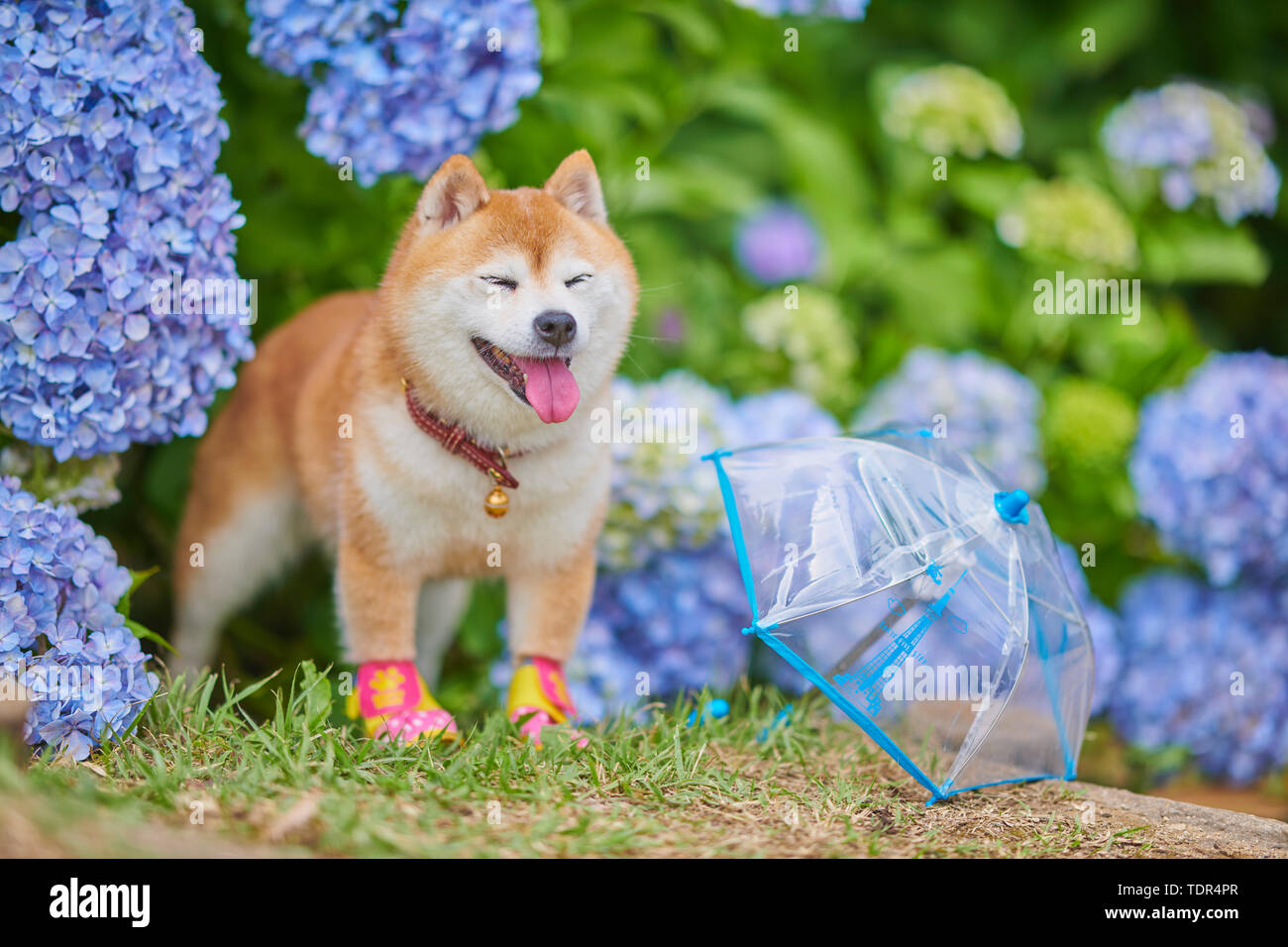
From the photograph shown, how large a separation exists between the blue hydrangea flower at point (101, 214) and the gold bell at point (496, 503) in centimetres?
65

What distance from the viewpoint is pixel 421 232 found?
2.21 meters

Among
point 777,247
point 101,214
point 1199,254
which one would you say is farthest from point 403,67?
point 1199,254

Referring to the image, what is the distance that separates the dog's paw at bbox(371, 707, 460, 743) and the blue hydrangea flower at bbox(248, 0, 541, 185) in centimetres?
110

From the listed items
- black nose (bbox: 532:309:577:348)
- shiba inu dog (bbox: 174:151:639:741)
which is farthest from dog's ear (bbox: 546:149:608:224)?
black nose (bbox: 532:309:577:348)

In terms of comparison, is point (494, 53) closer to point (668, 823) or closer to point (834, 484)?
point (834, 484)

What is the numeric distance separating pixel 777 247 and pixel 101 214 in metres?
2.60

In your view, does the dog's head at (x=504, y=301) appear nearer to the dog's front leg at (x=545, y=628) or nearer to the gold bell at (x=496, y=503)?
the gold bell at (x=496, y=503)

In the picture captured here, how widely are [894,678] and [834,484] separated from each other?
368 millimetres

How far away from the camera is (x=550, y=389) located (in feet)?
6.84

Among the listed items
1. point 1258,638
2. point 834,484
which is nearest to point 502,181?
point 834,484

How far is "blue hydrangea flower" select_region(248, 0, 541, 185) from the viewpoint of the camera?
8.20 feet

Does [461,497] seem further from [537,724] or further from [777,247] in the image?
[777,247]

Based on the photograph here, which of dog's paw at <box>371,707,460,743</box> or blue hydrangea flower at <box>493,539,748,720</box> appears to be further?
blue hydrangea flower at <box>493,539,748,720</box>

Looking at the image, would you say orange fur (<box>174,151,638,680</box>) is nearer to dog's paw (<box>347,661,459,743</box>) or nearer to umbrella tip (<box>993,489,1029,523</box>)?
dog's paw (<box>347,661,459,743</box>)
